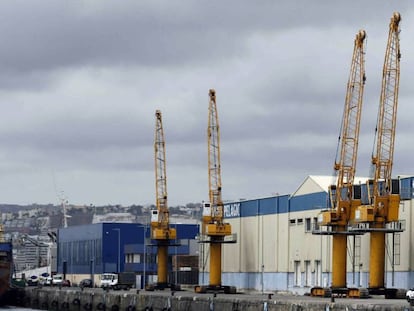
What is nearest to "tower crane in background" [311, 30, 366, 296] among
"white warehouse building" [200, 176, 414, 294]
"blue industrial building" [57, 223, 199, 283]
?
"white warehouse building" [200, 176, 414, 294]

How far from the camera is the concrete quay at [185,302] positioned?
76.6 m

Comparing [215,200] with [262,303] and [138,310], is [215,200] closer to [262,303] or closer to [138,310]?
[138,310]

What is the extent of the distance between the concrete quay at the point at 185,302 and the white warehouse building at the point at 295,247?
5278 mm

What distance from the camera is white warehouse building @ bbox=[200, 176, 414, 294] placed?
10769 centimetres

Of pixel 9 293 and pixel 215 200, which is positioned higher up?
pixel 215 200

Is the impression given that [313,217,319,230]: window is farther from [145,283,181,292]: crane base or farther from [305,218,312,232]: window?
[145,283,181,292]: crane base

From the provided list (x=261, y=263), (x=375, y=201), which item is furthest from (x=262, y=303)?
(x=261, y=263)

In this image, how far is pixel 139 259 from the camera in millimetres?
186750

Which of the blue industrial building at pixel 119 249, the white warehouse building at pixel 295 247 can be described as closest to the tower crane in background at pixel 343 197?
the white warehouse building at pixel 295 247

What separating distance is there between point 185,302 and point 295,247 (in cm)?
2976

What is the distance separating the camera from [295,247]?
420 feet

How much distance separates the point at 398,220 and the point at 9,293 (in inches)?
2325

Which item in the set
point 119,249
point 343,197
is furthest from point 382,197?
point 119,249

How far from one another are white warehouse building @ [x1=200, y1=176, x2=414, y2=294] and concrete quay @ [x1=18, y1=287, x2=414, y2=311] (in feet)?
17.3
